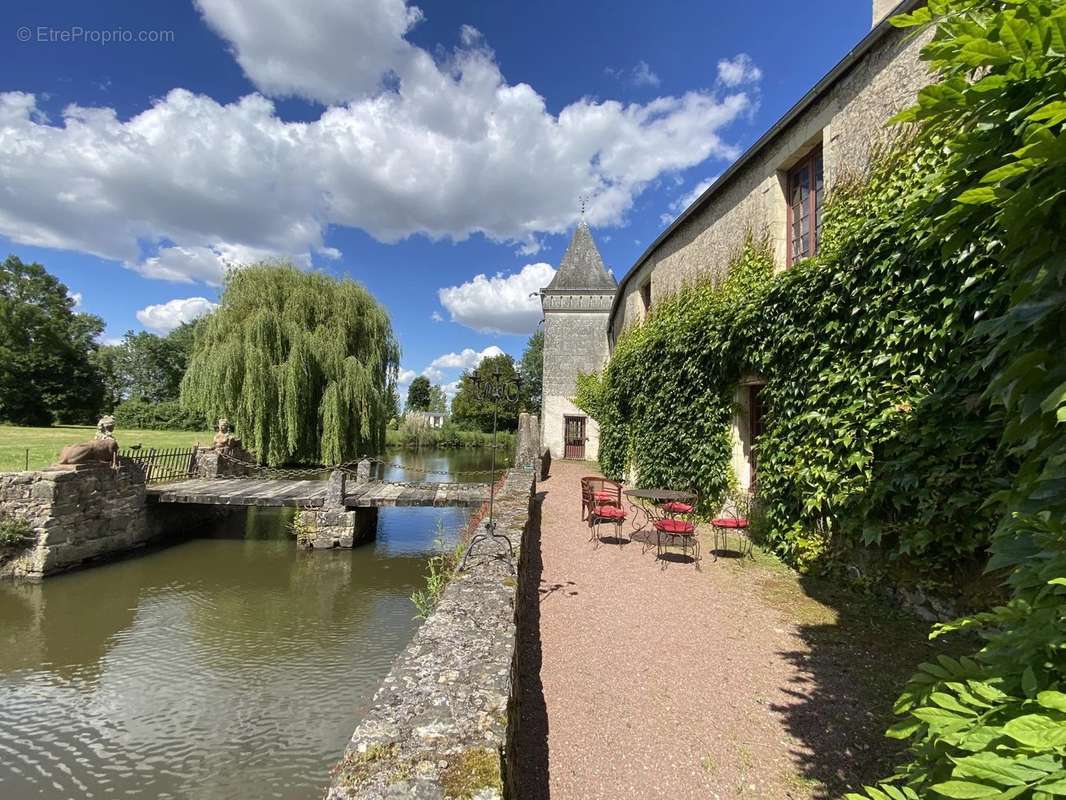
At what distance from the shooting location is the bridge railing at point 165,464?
12.0 metres

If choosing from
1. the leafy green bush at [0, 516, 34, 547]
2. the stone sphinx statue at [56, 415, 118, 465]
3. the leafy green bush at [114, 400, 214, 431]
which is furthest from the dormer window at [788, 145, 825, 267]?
the leafy green bush at [114, 400, 214, 431]

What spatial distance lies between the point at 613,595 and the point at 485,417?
42.9m

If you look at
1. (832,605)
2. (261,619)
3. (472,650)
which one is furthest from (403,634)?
(832,605)

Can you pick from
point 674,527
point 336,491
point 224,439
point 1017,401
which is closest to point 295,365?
point 224,439

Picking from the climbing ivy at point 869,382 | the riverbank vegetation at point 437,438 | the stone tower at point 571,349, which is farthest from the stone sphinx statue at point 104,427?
the riverbank vegetation at point 437,438

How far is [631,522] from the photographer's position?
29.7ft

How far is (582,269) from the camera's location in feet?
75.2

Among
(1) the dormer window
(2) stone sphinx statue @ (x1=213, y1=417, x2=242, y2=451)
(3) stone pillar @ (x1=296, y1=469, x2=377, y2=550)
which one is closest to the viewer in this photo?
(1) the dormer window

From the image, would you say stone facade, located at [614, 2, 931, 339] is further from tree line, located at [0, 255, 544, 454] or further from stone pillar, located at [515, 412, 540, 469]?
stone pillar, located at [515, 412, 540, 469]

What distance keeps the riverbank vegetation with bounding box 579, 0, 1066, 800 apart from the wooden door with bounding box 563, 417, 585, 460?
9551 millimetres

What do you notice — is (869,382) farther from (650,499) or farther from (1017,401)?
(650,499)

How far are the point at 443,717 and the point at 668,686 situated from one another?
7.49ft

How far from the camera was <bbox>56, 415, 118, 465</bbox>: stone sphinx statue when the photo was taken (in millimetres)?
9641

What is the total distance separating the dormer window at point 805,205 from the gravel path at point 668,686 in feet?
14.8
